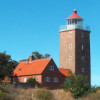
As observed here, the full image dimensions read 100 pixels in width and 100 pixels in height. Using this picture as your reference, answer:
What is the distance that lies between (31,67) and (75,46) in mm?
9330

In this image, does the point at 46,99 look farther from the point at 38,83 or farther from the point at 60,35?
the point at 60,35

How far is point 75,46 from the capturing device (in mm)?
68500

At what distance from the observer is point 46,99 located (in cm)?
5228

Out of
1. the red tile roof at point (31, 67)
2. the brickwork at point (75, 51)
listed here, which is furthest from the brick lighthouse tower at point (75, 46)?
the red tile roof at point (31, 67)

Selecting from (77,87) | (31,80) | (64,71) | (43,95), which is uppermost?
(64,71)

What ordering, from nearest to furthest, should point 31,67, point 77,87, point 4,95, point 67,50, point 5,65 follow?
point 4,95 < point 77,87 < point 31,67 < point 5,65 < point 67,50

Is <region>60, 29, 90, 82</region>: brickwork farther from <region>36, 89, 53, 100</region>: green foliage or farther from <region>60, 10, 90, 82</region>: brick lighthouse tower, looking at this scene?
<region>36, 89, 53, 100</region>: green foliage

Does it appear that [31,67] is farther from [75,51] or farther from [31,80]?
[75,51]

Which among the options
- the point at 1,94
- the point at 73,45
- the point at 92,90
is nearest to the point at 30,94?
the point at 1,94

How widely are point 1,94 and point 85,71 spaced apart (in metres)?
25.4

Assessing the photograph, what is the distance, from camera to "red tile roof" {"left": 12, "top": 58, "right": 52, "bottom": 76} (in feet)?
207

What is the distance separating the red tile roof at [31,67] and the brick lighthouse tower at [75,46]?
6.49m

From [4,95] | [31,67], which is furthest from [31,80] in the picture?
[4,95]

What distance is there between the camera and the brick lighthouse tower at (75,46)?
68.4 metres
